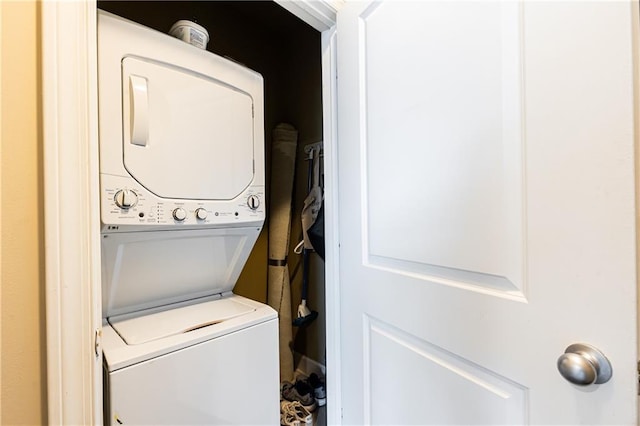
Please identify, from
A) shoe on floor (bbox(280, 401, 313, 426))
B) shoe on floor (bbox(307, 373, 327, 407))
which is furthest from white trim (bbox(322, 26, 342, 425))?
shoe on floor (bbox(307, 373, 327, 407))

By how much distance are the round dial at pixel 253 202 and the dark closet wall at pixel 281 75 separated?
0.75 m

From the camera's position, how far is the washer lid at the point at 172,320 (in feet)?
3.25

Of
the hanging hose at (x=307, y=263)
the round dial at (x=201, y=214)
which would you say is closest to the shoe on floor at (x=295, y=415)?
the hanging hose at (x=307, y=263)

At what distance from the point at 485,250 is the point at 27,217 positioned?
0.90 meters

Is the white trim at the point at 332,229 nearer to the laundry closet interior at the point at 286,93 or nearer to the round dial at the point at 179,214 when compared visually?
the round dial at the point at 179,214

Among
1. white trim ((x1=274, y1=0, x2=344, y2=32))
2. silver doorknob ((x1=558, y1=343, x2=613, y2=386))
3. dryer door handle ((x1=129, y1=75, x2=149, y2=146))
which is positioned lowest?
silver doorknob ((x1=558, y1=343, x2=613, y2=386))

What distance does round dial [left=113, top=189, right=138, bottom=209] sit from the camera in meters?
0.91

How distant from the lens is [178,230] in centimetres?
112

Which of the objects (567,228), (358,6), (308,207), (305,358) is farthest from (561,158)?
(305,358)

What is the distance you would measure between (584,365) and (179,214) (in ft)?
3.81

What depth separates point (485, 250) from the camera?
0.64 m

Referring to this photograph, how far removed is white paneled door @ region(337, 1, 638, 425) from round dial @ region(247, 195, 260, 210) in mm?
523

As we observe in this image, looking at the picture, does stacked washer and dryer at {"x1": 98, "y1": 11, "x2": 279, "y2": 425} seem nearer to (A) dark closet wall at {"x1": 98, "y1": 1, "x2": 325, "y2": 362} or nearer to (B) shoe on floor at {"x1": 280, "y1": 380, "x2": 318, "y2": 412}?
(B) shoe on floor at {"x1": 280, "y1": 380, "x2": 318, "y2": 412}

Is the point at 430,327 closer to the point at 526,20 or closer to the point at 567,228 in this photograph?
the point at 567,228
